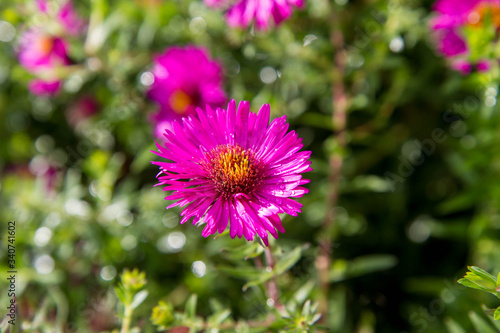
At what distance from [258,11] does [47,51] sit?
667 mm

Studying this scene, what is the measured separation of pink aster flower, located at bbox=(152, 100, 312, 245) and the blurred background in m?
0.37

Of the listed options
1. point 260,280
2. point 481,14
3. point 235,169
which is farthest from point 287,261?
point 481,14

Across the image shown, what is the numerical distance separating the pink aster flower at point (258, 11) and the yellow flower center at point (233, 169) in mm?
345

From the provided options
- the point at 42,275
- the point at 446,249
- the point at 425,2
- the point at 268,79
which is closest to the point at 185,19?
the point at 268,79

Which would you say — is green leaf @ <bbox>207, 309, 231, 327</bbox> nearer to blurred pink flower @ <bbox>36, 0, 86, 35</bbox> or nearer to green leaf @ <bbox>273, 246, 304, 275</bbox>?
green leaf @ <bbox>273, 246, 304, 275</bbox>

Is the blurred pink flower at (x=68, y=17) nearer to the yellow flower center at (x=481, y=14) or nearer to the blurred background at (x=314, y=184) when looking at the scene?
the blurred background at (x=314, y=184)

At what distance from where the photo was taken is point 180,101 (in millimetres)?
1110

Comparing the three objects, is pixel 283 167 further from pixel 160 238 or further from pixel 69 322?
pixel 69 322

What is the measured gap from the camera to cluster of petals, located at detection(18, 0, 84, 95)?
115 cm

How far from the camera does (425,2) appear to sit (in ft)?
3.92

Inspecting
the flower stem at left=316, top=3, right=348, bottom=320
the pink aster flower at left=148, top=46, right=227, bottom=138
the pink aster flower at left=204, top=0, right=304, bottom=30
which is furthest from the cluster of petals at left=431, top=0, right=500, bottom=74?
the pink aster flower at left=148, top=46, right=227, bottom=138

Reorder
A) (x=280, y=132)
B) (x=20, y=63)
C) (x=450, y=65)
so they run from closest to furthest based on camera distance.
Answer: (x=280, y=132) → (x=450, y=65) → (x=20, y=63)

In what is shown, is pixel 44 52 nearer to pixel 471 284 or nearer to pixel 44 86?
pixel 44 86

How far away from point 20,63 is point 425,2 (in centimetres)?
119
